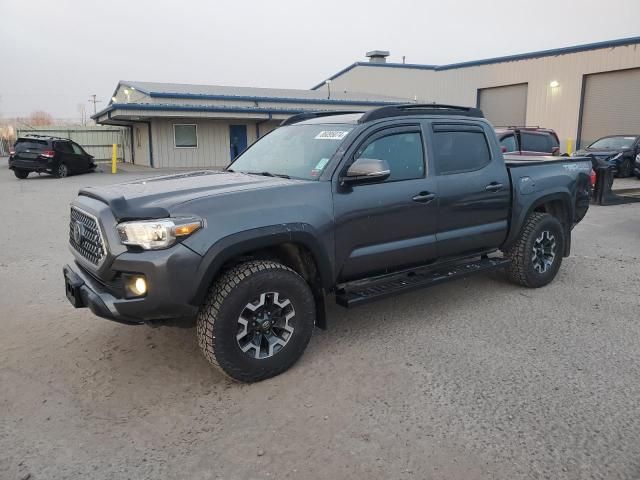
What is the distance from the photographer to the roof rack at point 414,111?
4281 mm

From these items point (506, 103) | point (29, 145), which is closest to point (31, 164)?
point (29, 145)

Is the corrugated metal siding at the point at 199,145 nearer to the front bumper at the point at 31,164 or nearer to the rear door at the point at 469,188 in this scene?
the front bumper at the point at 31,164

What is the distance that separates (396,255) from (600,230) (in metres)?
6.61

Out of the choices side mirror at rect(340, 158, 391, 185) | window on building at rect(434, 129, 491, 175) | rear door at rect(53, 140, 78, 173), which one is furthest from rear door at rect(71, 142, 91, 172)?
side mirror at rect(340, 158, 391, 185)

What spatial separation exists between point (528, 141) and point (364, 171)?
9.82m

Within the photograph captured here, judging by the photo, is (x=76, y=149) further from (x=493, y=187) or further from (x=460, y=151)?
(x=493, y=187)

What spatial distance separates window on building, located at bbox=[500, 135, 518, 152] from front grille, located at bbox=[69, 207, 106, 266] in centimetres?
1014

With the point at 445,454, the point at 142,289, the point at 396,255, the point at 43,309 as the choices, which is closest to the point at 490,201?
the point at 396,255

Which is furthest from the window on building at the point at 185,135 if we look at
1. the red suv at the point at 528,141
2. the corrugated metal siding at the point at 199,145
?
the red suv at the point at 528,141

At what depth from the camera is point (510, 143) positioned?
11898mm

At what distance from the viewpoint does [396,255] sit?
14.2ft

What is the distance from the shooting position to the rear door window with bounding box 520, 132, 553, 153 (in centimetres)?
1223

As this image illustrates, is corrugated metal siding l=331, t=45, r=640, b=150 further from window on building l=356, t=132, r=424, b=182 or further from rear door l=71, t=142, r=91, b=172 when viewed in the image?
window on building l=356, t=132, r=424, b=182

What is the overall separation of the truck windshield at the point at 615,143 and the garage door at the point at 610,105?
5.46m
